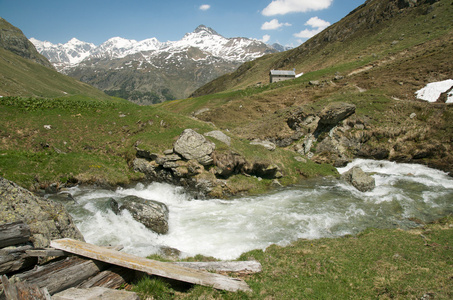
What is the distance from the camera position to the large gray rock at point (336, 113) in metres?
36.5

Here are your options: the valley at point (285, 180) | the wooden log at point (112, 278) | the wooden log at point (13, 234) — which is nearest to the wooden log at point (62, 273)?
the wooden log at point (112, 278)

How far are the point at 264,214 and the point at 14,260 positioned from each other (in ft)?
52.3

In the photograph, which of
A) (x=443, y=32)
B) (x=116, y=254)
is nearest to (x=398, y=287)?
(x=116, y=254)

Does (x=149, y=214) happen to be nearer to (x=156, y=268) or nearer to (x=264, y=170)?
(x=156, y=268)

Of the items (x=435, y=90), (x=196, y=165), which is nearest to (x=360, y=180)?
(x=196, y=165)

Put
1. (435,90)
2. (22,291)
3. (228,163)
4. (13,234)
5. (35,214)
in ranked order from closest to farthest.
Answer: (22,291) < (13,234) < (35,214) < (228,163) < (435,90)

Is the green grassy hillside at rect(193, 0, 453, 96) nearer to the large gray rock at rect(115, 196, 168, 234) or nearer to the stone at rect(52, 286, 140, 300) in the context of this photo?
the large gray rock at rect(115, 196, 168, 234)

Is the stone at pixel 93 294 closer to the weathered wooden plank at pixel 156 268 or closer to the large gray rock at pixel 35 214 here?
the weathered wooden plank at pixel 156 268

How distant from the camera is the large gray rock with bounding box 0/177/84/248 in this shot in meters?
8.92

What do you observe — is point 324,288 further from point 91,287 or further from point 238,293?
point 91,287

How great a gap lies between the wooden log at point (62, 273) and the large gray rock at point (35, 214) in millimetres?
1975

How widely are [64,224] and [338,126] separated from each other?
3742cm

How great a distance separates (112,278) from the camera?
7562 mm

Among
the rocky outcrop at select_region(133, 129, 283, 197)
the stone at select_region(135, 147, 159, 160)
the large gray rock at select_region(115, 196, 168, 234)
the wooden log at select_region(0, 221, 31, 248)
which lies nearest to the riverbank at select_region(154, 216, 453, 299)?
the wooden log at select_region(0, 221, 31, 248)
